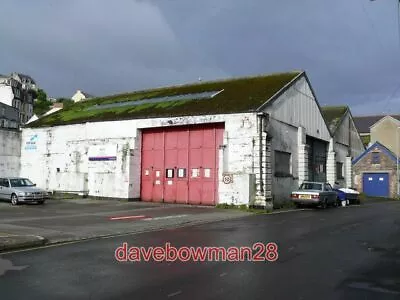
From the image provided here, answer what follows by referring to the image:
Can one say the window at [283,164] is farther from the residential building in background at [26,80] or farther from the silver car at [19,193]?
the residential building in background at [26,80]

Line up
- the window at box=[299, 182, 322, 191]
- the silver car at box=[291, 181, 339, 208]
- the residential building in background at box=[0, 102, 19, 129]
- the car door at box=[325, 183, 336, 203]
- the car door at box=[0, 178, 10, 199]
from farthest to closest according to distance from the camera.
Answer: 1. the residential building in background at box=[0, 102, 19, 129]
2. the car door at box=[325, 183, 336, 203]
3. the window at box=[299, 182, 322, 191]
4. the silver car at box=[291, 181, 339, 208]
5. the car door at box=[0, 178, 10, 199]

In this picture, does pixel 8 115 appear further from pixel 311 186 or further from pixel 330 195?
pixel 330 195

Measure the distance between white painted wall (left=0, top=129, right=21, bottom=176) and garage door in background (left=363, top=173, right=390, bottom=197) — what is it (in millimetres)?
37064

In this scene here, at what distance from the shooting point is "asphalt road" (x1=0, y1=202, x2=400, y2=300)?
693 cm

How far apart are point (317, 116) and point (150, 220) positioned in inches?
880

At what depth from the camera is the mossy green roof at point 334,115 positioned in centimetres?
4534

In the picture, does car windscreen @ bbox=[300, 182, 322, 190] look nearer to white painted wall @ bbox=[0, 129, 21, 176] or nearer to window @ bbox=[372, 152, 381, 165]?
white painted wall @ bbox=[0, 129, 21, 176]

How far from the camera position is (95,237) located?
13.4m

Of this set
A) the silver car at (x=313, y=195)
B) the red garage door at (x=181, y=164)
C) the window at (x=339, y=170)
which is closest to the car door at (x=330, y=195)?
the silver car at (x=313, y=195)

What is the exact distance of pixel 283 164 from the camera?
1170 inches

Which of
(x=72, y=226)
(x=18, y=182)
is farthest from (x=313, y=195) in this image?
(x=18, y=182)

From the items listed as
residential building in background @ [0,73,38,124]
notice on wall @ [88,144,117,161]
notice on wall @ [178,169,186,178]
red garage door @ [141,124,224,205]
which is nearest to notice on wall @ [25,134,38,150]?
notice on wall @ [88,144,117,161]

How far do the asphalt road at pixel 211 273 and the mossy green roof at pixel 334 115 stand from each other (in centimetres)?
3366

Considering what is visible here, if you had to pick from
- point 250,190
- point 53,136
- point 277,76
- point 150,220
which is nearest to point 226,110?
point 250,190
